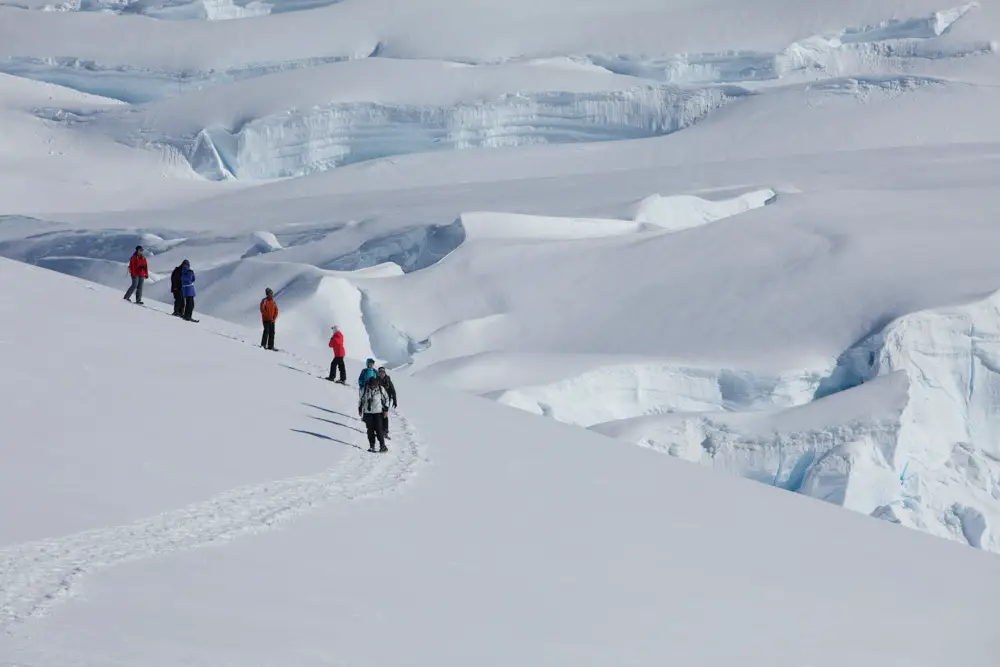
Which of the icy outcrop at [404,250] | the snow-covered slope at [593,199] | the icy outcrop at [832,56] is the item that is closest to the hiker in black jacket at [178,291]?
the snow-covered slope at [593,199]

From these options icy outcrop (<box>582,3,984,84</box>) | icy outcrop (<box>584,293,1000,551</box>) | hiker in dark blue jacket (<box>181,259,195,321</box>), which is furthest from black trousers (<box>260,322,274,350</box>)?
icy outcrop (<box>582,3,984,84</box>)

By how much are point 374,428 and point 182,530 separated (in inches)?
145

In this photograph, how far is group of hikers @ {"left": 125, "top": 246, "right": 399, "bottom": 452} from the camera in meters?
12.1

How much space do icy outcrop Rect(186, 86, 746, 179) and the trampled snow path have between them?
24.1 metres

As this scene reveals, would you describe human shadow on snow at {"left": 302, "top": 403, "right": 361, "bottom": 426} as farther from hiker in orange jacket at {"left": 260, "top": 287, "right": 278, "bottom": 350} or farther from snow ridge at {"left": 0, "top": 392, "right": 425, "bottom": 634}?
hiker in orange jacket at {"left": 260, "top": 287, "right": 278, "bottom": 350}

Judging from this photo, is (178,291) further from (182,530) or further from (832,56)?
(832,56)

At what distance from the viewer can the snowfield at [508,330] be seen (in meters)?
8.35

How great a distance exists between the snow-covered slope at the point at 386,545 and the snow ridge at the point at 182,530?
24 mm

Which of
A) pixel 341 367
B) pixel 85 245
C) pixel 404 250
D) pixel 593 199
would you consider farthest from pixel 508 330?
pixel 85 245

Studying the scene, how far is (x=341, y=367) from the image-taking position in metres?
15.4

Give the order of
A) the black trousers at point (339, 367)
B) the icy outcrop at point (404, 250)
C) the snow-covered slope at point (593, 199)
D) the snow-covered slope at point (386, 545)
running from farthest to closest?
1. the icy outcrop at point (404, 250)
2. the snow-covered slope at point (593, 199)
3. the black trousers at point (339, 367)
4. the snow-covered slope at point (386, 545)

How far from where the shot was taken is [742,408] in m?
19.2

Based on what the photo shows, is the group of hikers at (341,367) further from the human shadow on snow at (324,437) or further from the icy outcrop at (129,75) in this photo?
the icy outcrop at (129,75)

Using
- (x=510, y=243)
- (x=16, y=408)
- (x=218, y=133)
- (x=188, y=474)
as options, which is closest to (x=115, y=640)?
(x=188, y=474)
